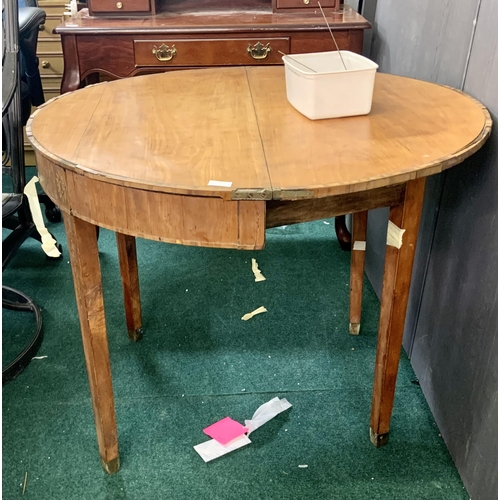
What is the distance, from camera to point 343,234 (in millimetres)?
2080

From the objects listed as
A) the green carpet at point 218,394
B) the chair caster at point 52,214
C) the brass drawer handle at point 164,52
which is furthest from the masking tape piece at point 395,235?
the chair caster at point 52,214

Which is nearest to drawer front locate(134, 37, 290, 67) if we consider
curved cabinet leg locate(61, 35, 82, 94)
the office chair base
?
curved cabinet leg locate(61, 35, 82, 94)

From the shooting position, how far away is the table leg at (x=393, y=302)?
3.34ft

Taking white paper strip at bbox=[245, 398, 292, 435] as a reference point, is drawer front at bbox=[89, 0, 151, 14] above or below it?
above

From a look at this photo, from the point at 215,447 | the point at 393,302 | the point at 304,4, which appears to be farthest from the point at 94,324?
the point at 304,4

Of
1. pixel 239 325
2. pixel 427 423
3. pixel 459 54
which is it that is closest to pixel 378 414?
pixel 427 423

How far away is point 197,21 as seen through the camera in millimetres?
1699

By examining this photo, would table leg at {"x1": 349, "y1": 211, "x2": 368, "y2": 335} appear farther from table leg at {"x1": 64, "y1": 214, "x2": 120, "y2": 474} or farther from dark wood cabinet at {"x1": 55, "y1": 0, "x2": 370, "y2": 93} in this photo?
table leg at {"x1": 64, "y1": 214, "x2": 120, "y2": 474}

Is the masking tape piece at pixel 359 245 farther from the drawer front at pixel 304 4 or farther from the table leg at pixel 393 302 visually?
the drawer front at pixel 304 4

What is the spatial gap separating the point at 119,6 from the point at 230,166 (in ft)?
3.75

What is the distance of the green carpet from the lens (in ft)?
4.00

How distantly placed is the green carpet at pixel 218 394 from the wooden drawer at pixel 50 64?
102 centimetres

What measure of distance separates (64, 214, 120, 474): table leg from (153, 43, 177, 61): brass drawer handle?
83 centimetres

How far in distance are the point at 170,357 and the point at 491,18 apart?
112 centimetres
